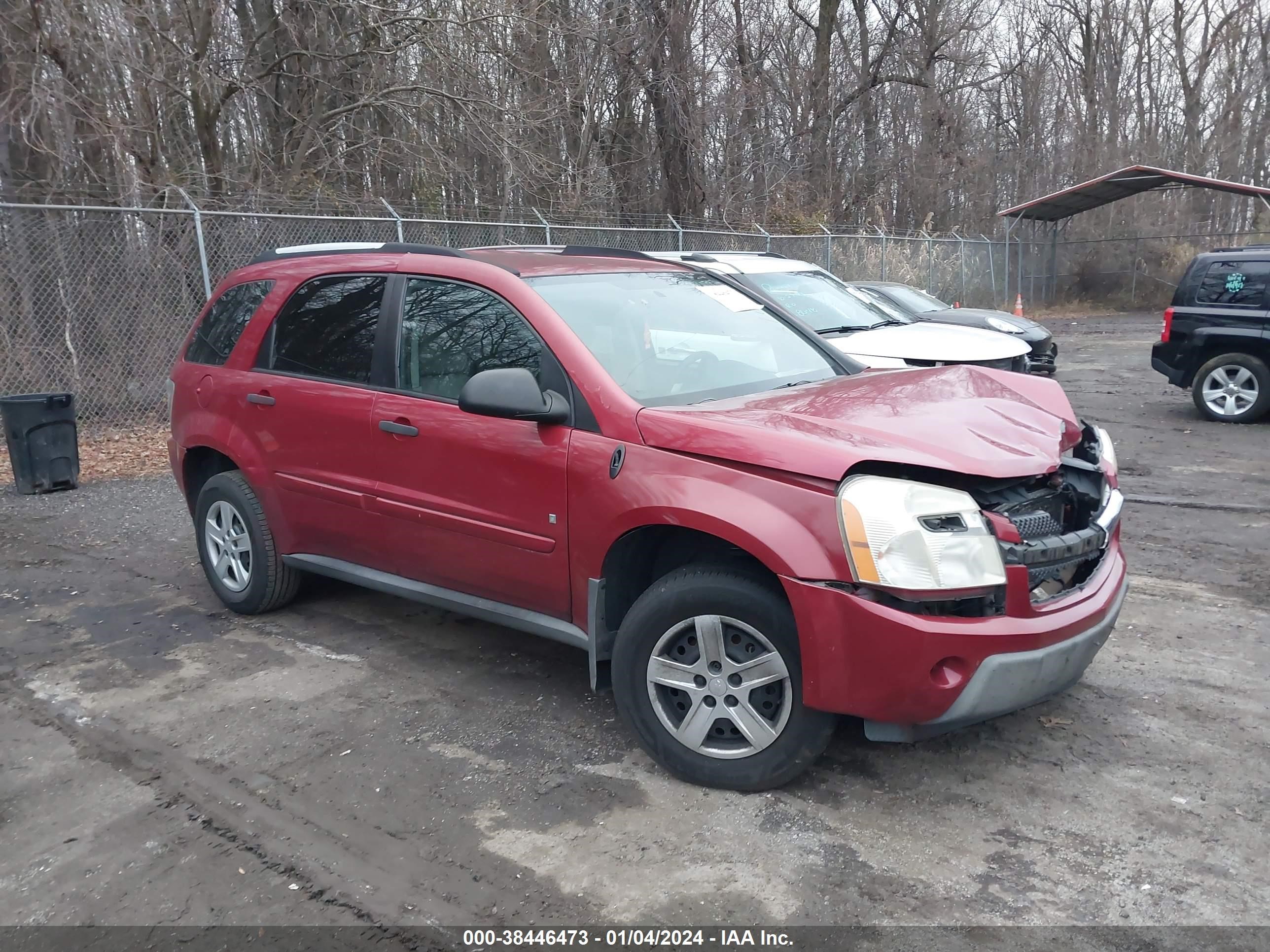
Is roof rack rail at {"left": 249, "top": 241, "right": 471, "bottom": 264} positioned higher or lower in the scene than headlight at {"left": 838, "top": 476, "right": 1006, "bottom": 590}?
higher

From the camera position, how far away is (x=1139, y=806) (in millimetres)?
3311

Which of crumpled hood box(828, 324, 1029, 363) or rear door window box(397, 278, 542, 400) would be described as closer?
rear door window box(397, 278, 542, 400)

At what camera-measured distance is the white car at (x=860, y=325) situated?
8.71 metres

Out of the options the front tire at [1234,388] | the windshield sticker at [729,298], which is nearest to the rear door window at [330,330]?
the windshield sticker at [729,298]

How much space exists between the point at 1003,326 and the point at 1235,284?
10.6ft

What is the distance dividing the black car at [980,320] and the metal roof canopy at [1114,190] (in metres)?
11.4

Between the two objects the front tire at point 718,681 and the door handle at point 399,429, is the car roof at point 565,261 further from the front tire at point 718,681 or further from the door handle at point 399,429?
the front tire at point 718,681

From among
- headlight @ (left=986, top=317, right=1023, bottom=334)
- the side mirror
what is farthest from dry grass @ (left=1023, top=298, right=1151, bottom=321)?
the side mirror

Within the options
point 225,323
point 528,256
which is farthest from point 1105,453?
point 225,323

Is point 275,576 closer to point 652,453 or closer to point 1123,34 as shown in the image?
point 652,453

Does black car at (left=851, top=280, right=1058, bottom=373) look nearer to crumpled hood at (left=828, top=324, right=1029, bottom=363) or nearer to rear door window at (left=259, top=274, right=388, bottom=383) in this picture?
crumpled hood at (left=828, top=324, right=1029, bottom=363)

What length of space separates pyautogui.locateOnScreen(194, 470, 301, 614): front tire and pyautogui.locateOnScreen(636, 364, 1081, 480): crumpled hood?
8.30 feet

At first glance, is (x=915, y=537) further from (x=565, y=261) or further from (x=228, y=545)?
(x=228, y=545)

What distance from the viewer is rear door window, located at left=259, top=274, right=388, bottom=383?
459cm
